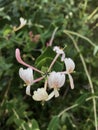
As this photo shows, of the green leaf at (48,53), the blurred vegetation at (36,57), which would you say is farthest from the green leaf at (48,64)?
the blurred vegetation at (36,57)

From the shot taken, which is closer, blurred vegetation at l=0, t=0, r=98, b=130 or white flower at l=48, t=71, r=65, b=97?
white flower at l=48, t=71, r=65, b=97

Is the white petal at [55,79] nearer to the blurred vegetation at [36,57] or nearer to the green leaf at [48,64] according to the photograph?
the green leaf at [48,64]

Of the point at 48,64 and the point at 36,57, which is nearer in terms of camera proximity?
the point at 48,64

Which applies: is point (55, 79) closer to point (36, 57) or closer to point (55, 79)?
point (55, 79)

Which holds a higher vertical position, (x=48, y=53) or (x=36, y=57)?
(x=48, y=53)

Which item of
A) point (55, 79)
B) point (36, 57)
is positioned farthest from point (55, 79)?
point (36, 57)

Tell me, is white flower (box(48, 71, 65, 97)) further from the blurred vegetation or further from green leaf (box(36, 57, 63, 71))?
the blurred vegetation

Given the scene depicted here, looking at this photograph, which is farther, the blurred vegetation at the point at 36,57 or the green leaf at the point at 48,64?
the blurred vegetation at the point at 36,57

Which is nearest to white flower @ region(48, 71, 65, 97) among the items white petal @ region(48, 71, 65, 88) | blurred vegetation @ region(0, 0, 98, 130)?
white petal @ region(48, 71, 65, 88)
